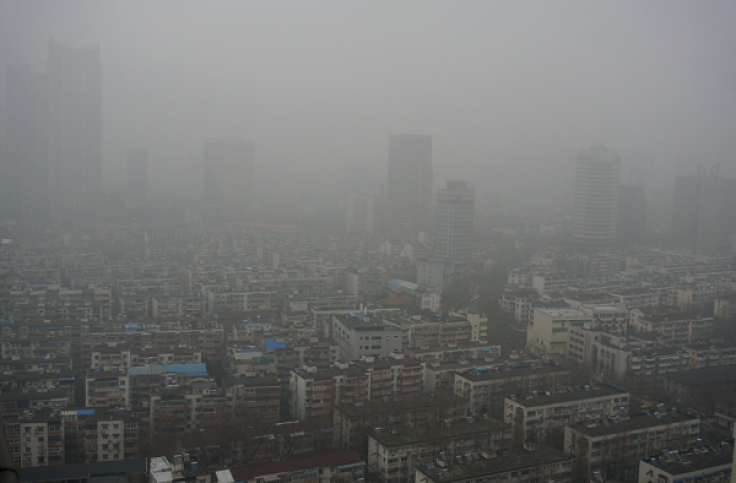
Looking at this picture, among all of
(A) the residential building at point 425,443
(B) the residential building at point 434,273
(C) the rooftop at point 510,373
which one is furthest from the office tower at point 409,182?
(A) the residential building at point 425,443

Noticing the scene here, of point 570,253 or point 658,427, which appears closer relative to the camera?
point 658,427

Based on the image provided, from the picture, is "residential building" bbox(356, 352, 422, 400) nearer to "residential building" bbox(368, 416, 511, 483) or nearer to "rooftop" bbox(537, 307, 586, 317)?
"residential building" bbox(368, 416, 511, 483)

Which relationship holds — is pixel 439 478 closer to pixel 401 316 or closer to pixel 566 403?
pixel 566 403

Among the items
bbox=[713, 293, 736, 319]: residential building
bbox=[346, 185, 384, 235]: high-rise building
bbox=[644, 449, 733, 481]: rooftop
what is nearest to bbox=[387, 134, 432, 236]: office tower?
bbox=[346, 185, 384, 235]: high-rise building

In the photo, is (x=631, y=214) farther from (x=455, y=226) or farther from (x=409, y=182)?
(x=455, y=226)

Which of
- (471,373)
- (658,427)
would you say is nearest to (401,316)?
(471,373)
